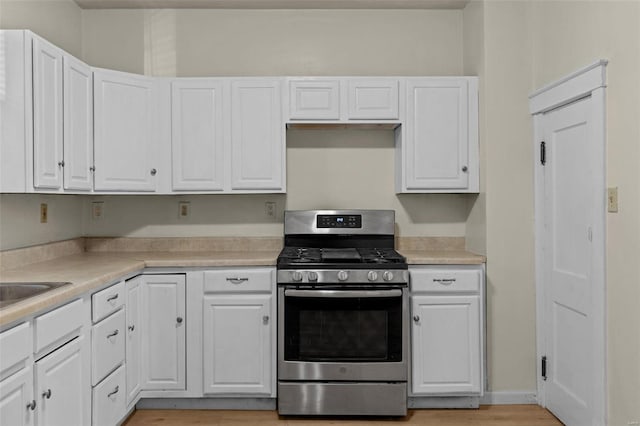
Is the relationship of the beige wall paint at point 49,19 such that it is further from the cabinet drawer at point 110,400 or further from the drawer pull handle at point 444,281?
the drawer pull handle at point 444,281

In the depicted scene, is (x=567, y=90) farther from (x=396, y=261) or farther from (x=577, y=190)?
(x=396, y=261)

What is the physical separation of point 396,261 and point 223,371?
1261 mm

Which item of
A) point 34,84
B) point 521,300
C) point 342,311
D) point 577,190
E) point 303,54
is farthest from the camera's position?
point 303,54

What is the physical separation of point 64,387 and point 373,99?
244 centimetres

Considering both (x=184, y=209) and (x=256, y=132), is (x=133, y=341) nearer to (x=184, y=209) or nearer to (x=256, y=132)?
(x=184, y=209)

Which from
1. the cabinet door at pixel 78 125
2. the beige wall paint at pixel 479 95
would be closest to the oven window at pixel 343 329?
the beige wall paint at pixel 479 95

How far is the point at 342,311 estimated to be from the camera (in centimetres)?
305

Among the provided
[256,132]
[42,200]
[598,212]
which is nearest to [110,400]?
[42,200]

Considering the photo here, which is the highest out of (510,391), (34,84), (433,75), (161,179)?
(433,75)

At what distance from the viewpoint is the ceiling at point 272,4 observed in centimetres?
363

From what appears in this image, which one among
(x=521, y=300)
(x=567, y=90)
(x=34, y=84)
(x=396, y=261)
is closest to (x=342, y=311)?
(x=396, y=261)

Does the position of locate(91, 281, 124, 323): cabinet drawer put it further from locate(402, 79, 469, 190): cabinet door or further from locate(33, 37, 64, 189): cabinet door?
locate(402, 79, 469, 190): cabinet door

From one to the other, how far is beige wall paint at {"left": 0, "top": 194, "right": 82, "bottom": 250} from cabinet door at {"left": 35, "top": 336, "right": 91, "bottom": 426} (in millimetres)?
984

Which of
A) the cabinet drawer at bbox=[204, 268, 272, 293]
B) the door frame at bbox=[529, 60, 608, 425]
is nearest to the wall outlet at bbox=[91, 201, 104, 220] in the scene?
the cabinet drawer at bbox=[204, 268, 272, 293]
